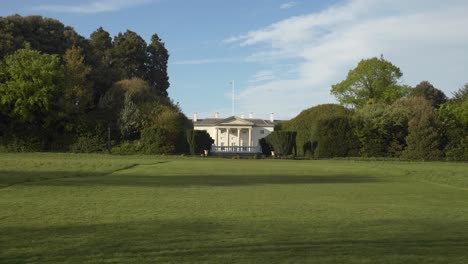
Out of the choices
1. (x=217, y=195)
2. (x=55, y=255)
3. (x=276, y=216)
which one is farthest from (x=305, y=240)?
(x=217, y=195)

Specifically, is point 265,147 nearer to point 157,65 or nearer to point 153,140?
point 153,140

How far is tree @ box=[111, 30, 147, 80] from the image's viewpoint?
70.4 m

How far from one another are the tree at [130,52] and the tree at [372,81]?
28.5m

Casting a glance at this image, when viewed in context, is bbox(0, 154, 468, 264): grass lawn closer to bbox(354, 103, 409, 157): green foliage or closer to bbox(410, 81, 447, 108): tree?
bbox(354, 103, 409, 157): green foliage

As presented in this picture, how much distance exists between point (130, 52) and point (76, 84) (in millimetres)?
22582

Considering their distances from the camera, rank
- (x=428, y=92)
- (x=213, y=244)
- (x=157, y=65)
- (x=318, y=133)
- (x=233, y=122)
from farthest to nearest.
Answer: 1. (x=233, y=122)
2. (x=157, y=65)
3. (x=428, y=92)
4. (x=318, y=133)
5. (x=213, y=244)

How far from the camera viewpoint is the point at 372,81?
71.9 meters

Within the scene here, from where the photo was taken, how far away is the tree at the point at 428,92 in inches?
2874

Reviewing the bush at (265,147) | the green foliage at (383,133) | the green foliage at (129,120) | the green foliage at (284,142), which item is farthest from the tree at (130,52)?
the green foliage at (383,133)

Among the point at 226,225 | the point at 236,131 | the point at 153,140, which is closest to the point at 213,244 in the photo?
the point at 226,225

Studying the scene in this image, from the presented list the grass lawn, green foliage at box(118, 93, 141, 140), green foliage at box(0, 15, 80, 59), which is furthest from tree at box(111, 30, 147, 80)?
the grass lawn

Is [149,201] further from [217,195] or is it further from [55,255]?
[55,255]

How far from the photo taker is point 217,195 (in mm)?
14039

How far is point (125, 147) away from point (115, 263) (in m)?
41.1
